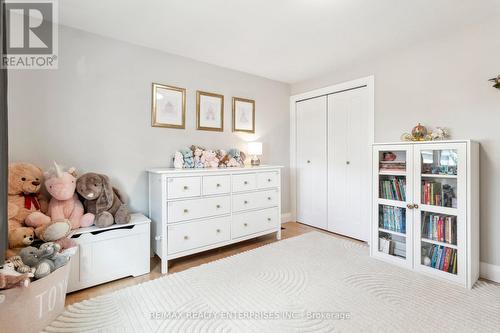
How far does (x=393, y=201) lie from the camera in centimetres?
249

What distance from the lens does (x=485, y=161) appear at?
7.27ft

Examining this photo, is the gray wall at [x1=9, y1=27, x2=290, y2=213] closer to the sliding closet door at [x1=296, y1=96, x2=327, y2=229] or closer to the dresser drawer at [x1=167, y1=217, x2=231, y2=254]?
the dresser drawer at [x1=167, y1=217, x2=231, y2=254]

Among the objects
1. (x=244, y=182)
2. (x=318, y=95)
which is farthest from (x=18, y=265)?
(x=318, y=95)

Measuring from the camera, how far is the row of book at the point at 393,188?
96.4 inches

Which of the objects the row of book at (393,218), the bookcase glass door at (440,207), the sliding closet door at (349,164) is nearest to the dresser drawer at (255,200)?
the sliding closet door at (349,164)

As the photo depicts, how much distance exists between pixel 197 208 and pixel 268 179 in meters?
1.05

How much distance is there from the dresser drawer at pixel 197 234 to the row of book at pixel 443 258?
202cm

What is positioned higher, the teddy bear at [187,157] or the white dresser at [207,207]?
the teddy bear at [187,157]

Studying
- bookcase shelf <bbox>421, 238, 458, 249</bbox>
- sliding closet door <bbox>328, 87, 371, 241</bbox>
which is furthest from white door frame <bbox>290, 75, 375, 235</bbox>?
bookcase shelf <bbox>421, 238, 458, 249</bbox>

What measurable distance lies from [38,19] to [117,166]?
144 centimetres

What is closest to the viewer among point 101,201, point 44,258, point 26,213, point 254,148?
point 44,258

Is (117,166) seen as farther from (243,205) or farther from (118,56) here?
(243,205)

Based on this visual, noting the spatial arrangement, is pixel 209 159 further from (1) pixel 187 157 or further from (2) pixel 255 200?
(2) pixel 255 200

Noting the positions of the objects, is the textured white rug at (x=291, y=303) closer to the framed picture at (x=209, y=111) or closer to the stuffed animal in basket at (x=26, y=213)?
the stuffed animal in basket at (x=26, y=213)
